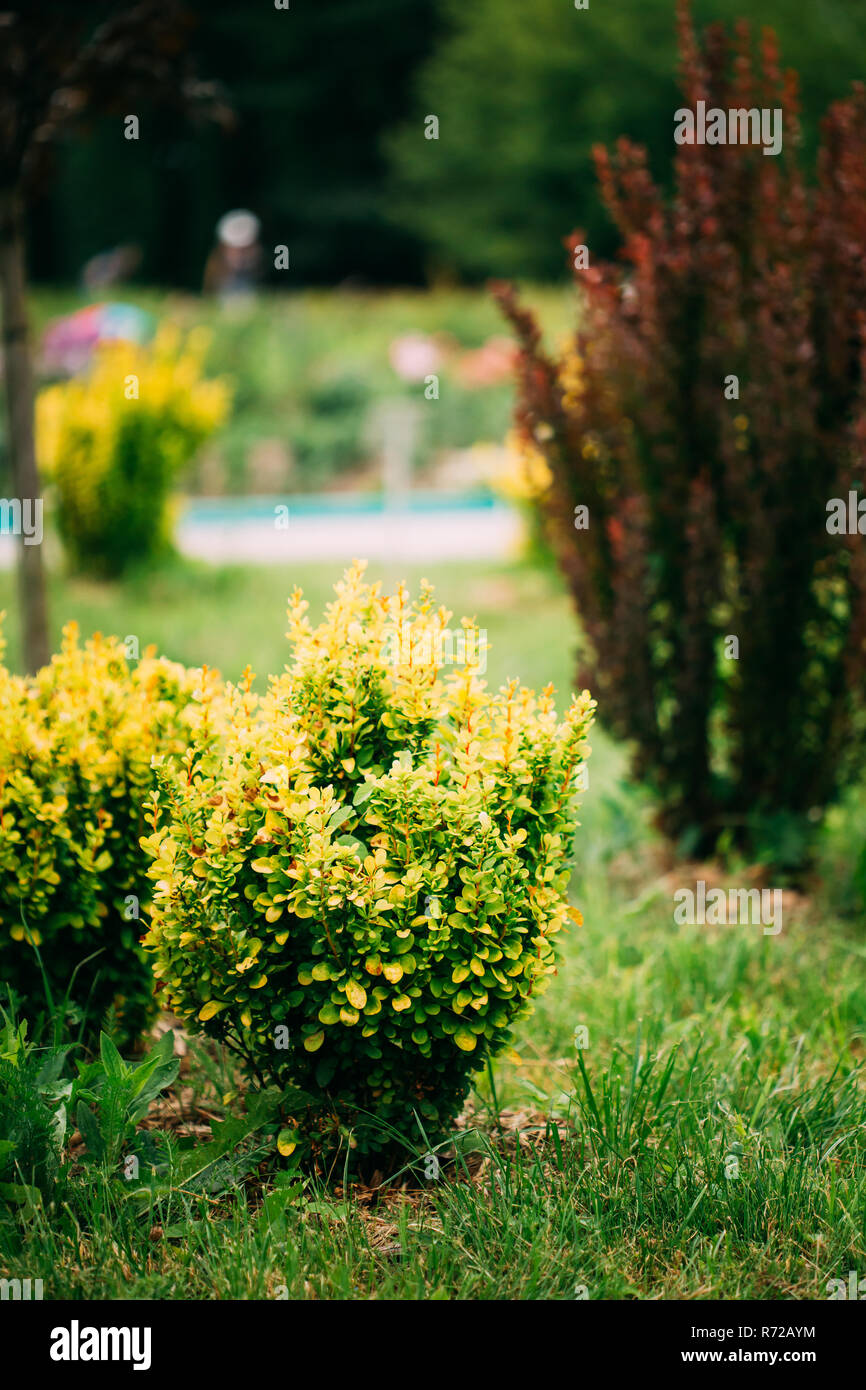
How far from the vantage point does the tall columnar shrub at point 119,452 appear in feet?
28.1

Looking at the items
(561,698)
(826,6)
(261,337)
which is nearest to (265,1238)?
(561,698)

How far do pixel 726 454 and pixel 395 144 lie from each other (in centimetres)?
2854

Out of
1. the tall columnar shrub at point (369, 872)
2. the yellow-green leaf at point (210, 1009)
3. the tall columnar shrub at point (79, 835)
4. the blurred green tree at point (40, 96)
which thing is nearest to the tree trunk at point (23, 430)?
the blurred green tree at point (40, 96)

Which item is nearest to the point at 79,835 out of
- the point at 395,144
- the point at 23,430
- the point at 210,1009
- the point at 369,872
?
the point at 210,1009

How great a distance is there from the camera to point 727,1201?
222 centimetres

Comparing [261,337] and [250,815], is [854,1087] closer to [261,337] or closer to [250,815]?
[250,815]

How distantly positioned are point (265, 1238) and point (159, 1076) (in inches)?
15.6

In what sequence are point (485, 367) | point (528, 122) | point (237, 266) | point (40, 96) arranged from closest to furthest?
1. point (40, 96)
2. point (485, 367)
3. point (237, 266)
4. point (528, 122)

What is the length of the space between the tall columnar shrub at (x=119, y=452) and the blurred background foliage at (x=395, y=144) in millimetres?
18433

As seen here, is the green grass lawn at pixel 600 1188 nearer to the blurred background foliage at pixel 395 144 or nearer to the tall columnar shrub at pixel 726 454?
the tall columnar shrub at pixel 726 454

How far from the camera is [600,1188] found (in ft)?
7.38

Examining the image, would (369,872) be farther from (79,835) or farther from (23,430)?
(23,430)

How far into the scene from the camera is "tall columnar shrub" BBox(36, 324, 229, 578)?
8578 millimetres

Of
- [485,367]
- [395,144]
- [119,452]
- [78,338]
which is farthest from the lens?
[395,144]
